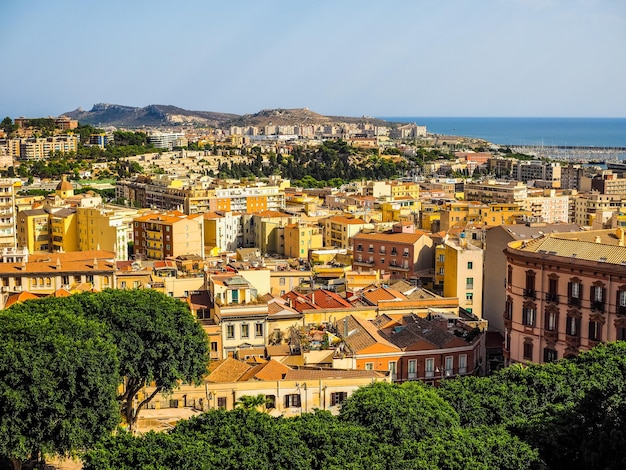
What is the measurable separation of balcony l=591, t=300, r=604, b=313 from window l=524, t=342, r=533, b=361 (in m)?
2.84

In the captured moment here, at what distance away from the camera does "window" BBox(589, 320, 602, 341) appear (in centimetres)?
3020

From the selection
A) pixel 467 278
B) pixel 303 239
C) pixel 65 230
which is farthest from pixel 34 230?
pixel 467 278

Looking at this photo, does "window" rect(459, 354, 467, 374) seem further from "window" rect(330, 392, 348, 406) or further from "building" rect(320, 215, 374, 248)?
"building" rect(320, 215, 374, 248)

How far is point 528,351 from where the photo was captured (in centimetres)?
3216

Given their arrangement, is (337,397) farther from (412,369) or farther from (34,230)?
(34,230)

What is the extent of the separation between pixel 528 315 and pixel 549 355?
1.60 metres

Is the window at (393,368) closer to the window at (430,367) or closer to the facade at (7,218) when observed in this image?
the window at (430,367)

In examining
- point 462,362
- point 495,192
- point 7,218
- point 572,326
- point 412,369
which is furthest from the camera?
point 495,192

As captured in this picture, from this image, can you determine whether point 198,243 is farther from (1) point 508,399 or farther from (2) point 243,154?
(2) point 243,154

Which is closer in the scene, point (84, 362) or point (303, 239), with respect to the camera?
point (84, 362)

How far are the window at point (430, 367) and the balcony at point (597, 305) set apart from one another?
18.7ft

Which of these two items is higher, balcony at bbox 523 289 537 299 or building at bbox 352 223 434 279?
balcony at bbox 523 289 537 299

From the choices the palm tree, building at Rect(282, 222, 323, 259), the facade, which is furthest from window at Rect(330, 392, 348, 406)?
building at Rect(282, 222, 323, 259)

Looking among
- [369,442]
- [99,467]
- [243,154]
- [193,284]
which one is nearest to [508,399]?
[369,442]
